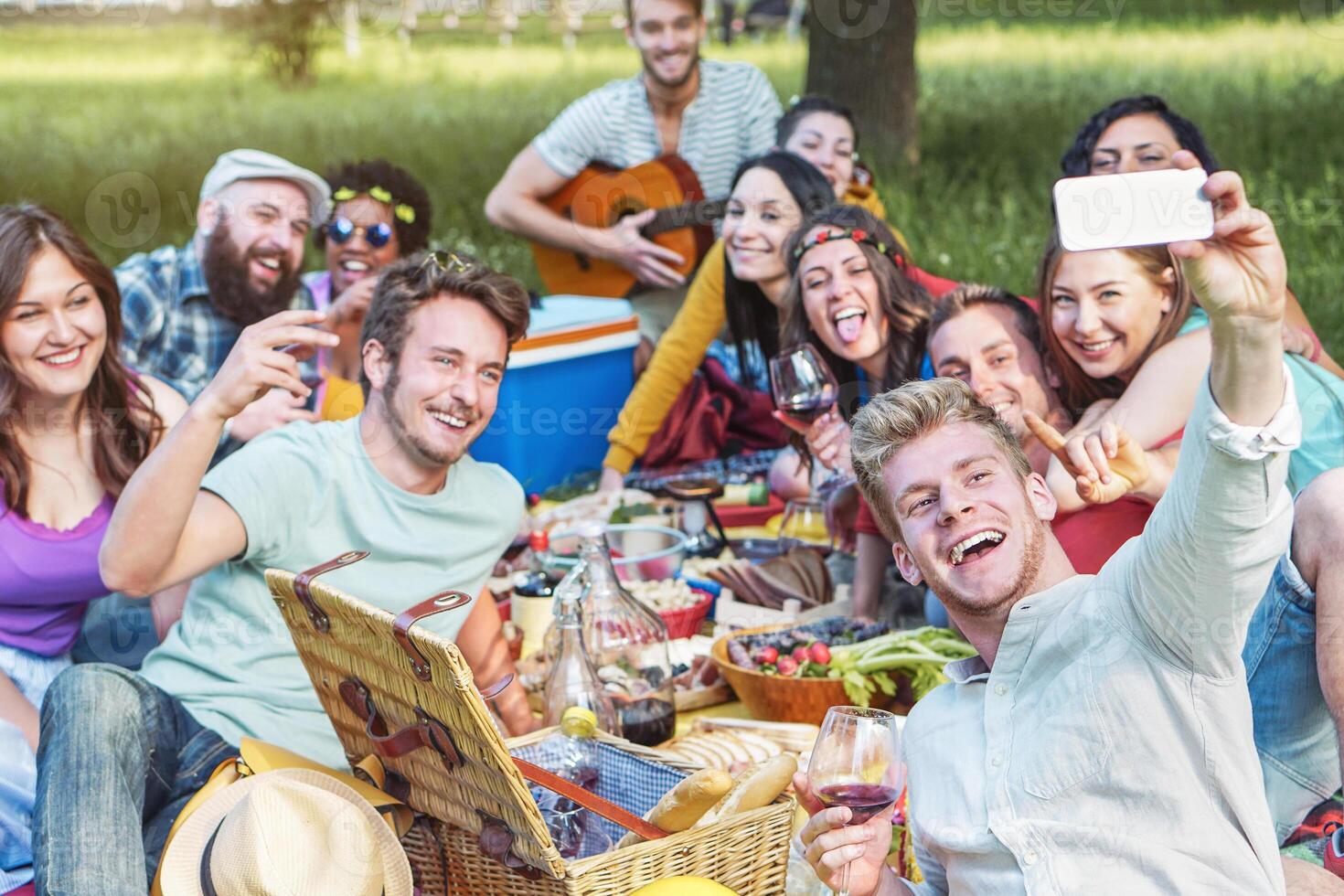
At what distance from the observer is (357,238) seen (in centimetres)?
525

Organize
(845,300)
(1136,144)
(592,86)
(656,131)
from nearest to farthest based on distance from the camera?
(845,300) → (1136,144) → (656,131) → (592,86)

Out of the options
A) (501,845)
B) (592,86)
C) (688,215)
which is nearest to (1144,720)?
(501,845)

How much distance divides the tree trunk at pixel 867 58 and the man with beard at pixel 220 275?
16.9ft

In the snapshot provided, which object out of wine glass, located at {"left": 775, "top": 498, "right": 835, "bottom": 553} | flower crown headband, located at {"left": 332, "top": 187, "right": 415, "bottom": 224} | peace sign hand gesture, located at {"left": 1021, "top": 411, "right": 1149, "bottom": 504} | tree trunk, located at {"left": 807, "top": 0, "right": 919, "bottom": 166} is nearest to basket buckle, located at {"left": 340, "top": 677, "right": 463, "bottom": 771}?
peace sign hand gesture, located at {"left": 1021, "top": 411, "right": 1149, "bottom": 504}

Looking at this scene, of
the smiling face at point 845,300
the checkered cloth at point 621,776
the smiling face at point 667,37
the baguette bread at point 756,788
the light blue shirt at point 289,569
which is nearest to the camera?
the baguette bread at point 756,788

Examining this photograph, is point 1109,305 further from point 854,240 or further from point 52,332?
point 52,332

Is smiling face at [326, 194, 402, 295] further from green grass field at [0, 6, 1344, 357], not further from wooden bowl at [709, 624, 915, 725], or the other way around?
green grass field at [0, 6, 1344, 357]

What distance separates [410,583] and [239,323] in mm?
2498

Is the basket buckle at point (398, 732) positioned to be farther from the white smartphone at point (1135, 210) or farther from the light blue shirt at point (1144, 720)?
the white smartphone at point (1135, 210)

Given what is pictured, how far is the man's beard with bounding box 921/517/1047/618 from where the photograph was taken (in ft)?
6.40

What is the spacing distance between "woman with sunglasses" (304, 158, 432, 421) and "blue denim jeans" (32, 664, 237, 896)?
86.2 inches

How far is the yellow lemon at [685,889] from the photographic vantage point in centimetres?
210

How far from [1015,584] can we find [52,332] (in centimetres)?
243

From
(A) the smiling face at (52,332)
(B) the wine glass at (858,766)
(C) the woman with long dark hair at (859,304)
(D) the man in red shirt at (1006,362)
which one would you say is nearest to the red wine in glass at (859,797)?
(B) the wine glass at (858,766)
